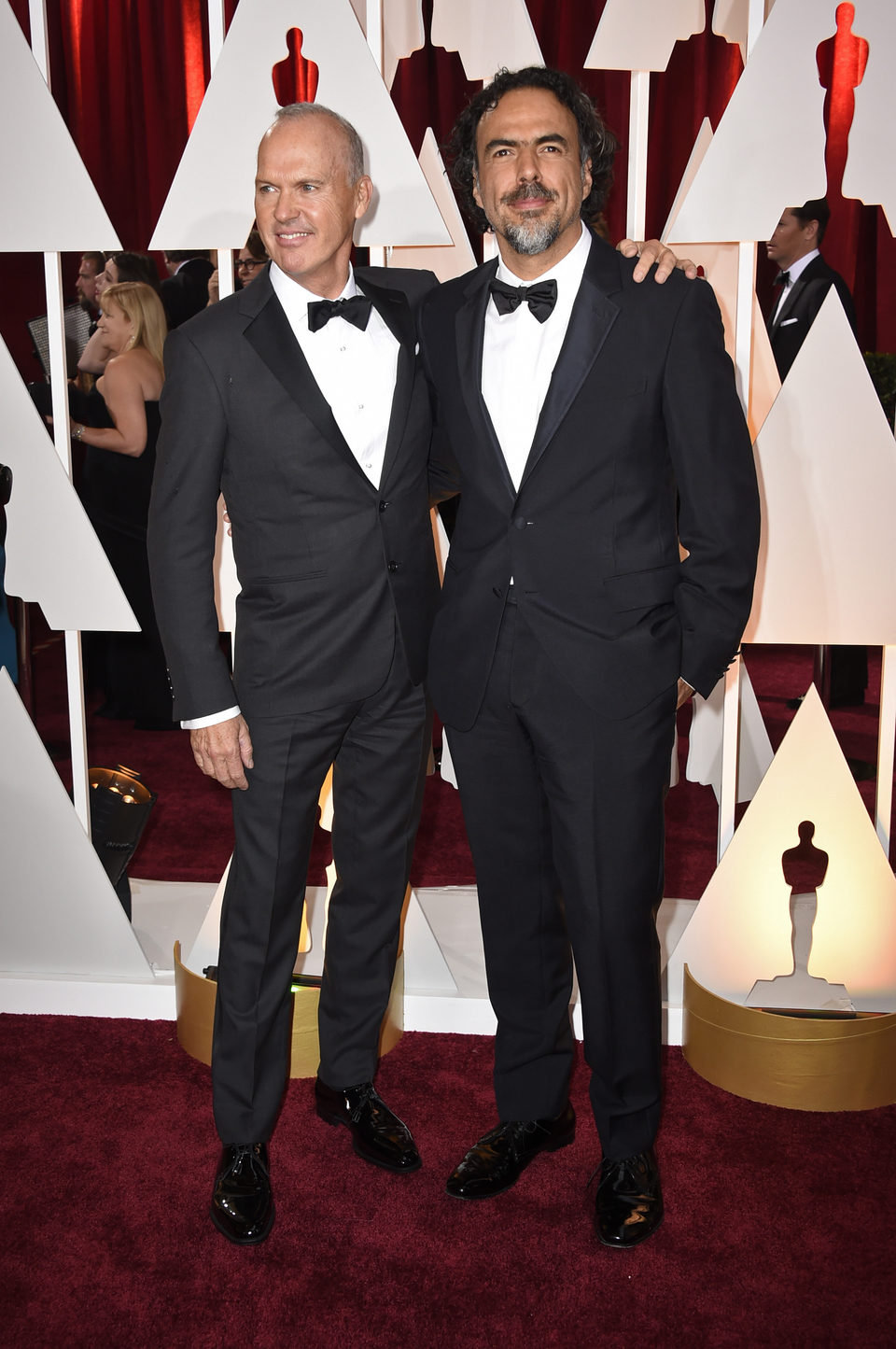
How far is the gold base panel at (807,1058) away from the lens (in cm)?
233

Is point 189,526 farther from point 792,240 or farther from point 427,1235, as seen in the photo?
point 792,240

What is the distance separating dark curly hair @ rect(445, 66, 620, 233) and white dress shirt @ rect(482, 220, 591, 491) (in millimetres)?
182

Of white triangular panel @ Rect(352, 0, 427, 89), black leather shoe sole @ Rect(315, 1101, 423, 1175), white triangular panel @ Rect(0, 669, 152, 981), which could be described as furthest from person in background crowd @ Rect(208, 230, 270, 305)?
black leather shoe sole @ Rect(315, 1101, 423, 1175)

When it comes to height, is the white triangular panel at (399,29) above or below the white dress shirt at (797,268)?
above

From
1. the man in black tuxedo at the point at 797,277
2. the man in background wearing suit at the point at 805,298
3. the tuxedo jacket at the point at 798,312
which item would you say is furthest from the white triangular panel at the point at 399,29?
the tuxedo jacket at the point at 798,312

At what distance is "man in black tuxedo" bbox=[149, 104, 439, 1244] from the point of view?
6.23 feet

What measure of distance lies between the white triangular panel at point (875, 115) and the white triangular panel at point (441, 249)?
0.86 m

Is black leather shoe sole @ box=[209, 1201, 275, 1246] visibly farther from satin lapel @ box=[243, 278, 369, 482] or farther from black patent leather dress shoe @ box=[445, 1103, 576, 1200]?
satin lapel @ box=[243, 278, 369, 482]

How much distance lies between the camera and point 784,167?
2.23 metres

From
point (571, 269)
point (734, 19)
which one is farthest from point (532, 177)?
point (734, 19)

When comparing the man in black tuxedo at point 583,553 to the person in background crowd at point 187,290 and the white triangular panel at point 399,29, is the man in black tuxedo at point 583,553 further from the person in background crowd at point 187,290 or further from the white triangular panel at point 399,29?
the person in background crowd at point 187,290

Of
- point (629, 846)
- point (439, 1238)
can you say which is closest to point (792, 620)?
point (629, 846)

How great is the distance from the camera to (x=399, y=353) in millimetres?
2014

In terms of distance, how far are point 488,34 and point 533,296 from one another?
2.69 ft
